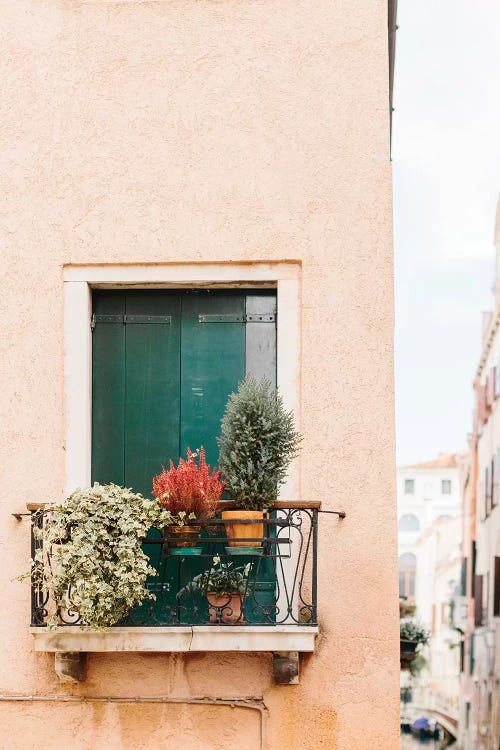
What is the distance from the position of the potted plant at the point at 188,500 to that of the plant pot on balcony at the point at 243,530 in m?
0.13

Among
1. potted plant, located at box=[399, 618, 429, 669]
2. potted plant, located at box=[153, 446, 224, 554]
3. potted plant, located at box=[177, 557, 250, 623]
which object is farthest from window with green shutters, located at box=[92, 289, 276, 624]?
potted plant, located at box=[399, 618, 429, 669]

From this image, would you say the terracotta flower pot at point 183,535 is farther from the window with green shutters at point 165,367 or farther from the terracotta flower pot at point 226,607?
the window with green shutters at point 165,367

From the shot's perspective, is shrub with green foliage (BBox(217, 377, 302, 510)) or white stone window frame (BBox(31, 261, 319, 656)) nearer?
shrub with green foliage (BBox(217, 377, 302, 510))

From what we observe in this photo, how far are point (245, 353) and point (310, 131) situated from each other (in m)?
1.46

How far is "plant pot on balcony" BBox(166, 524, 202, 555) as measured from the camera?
23.2 feet

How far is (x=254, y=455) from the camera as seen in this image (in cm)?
711

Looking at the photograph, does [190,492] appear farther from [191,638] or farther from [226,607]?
[191,638]

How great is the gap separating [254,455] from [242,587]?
2.53 feet

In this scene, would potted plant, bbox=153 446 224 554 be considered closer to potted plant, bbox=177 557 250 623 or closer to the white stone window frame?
potted plant, bbox=177 557 250 623

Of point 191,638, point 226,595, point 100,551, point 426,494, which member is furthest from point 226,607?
point 426,494

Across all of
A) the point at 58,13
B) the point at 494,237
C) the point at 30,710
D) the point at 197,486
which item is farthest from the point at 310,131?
the point at 494,237

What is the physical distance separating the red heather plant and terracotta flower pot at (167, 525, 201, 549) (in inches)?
2.5

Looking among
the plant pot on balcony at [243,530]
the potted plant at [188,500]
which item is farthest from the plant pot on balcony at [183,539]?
the plant pot on balcony at [243,530]

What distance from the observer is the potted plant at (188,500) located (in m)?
7.07
